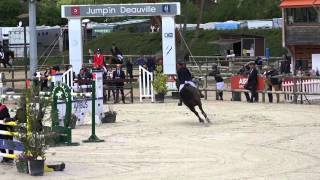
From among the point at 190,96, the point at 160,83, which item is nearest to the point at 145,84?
the point at 160,83

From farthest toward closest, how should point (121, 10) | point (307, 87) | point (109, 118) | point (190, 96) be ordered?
point (121, 10) < point (307, 87) < point (109, 118) < point (190, 96)

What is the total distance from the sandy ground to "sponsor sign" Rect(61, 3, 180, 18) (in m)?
8.50

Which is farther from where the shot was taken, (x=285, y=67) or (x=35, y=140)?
(x=285, y=67)

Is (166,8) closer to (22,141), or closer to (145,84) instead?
(145,84)

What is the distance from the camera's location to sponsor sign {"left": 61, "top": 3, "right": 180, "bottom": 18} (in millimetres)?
31641

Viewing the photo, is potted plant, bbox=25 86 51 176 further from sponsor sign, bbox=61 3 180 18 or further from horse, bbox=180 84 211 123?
sponsor sign, bbox=61 3 180 18

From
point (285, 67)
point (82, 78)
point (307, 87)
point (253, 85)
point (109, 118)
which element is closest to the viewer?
point (109, 118)

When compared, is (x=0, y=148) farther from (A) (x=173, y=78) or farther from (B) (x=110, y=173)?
(A) (x=173, y=78)

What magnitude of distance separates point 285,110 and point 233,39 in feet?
109

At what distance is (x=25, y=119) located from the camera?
42.8 ft

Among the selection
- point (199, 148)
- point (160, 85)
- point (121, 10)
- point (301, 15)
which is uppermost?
point (301, 15)

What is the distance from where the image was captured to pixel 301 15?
44219 mm

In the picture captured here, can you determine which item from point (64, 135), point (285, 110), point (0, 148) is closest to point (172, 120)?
point (285, 110)

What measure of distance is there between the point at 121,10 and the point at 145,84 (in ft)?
13.1
